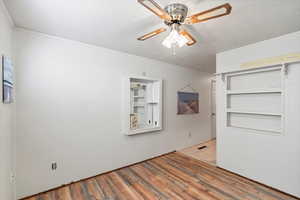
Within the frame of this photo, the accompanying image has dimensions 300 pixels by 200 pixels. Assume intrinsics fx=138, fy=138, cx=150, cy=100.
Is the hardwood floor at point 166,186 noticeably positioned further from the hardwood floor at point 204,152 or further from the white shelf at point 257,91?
the white shelf at point 257,91

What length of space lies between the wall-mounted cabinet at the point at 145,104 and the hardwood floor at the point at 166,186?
0.96 metres

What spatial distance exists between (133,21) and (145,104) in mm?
2157

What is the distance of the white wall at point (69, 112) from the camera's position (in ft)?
6.55

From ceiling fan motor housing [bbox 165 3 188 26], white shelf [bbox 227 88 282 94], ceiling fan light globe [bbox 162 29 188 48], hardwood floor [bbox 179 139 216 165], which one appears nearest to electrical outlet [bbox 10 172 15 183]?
ceiling fan light globe [bbox 162 29 188 48]

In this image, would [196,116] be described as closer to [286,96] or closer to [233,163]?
[233,163]

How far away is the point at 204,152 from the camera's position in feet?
12.5

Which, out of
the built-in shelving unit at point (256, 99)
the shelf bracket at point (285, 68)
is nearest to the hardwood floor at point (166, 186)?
the built-in shelving unit at point (256, 99)

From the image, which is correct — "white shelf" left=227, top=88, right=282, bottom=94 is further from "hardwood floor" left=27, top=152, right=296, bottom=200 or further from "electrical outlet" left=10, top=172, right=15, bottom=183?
"electrical outlet" left=10, top=172, right=15, bottom=183

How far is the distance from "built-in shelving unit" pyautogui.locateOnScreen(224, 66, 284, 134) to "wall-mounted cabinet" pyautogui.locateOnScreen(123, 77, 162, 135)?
5.05 ft

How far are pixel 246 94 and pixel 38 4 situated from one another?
3381mm

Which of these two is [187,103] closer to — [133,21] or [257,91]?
[257,91]

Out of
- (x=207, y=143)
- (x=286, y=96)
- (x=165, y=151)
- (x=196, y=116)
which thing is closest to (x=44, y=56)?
(x=165, y=151)

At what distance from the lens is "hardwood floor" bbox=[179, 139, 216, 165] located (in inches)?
132

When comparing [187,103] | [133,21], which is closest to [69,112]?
[133,21]
